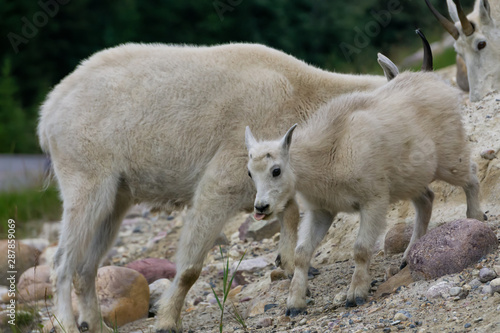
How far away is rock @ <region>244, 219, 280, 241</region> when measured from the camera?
30.0ft

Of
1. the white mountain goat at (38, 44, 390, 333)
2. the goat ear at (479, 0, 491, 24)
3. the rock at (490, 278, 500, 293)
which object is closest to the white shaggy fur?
the white mountain goat at (38, 44, 390, 333)

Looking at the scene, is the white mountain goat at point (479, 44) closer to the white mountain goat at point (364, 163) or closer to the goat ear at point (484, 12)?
the goat ear at point (484, 12)

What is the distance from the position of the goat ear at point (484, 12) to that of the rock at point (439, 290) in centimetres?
555

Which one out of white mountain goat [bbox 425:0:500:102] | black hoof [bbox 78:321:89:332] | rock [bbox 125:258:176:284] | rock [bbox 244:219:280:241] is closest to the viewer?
black hoof [bbox 78:321:89:332]

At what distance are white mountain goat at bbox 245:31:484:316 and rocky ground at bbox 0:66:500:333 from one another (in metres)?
0.38

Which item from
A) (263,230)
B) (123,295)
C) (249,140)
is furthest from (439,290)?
(263,230)

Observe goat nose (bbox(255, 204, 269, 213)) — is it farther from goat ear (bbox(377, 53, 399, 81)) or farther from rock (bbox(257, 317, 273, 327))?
goat ear (bbox(377, 53, 399, 81))

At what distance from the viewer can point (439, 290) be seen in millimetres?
5184

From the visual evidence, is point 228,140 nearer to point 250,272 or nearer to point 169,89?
point 169,89

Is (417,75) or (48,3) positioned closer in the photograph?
(417,75)

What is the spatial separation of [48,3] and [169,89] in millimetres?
17047

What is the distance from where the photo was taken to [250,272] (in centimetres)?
811

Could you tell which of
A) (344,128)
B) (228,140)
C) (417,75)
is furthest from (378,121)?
(228,140)

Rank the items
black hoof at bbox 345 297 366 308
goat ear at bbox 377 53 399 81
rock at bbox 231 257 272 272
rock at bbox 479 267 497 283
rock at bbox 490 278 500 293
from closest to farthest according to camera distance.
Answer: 1. rock at bbox 490 278 500 293
2. rock at bbox 479 267 497 283
3. black hoof at bbox 345 297 366 308
4. goat ear at bbox 377 53 399 81
5. rock at bbox 231 257 272 272
